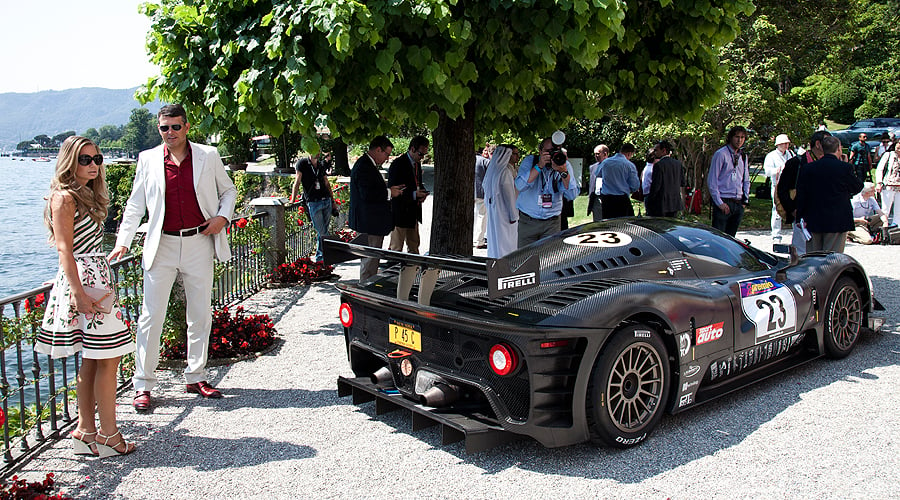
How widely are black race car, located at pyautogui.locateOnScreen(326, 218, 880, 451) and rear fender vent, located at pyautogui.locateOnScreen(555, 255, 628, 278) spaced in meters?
0.01

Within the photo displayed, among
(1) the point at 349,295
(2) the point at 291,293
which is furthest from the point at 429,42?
(2) the point at 291,293

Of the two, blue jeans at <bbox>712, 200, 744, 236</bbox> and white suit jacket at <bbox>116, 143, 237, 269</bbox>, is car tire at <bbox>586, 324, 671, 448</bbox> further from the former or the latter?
blue jeans at <bbox>712, 200, 744, 236</bbox>

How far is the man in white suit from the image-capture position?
4801mm

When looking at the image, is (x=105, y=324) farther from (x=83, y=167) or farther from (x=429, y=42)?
(x=429, y=42)

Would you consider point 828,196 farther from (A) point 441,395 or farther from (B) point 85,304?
(B) point 85,304

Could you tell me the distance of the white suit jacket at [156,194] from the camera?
4.80 meters

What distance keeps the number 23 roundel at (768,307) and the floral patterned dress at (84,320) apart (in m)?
3.94

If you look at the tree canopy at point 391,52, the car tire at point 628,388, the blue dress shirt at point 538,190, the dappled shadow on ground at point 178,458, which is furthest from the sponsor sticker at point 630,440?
the blue dress shirt at point 538,190

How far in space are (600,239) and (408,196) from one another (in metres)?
4.39

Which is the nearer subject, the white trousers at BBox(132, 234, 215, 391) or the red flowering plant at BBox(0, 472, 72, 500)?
the red flowering plant at BBox(0, 472, 72, 500)

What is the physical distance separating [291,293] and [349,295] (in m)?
4.53

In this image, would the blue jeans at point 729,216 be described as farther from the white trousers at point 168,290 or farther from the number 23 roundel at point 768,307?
the white trousers at point 168,290

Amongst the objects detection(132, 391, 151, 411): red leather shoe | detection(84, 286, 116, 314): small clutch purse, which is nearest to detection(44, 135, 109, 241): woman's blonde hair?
detection(84, 286, 116, 314): small clutch purse

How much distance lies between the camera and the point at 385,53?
16.9 ft
